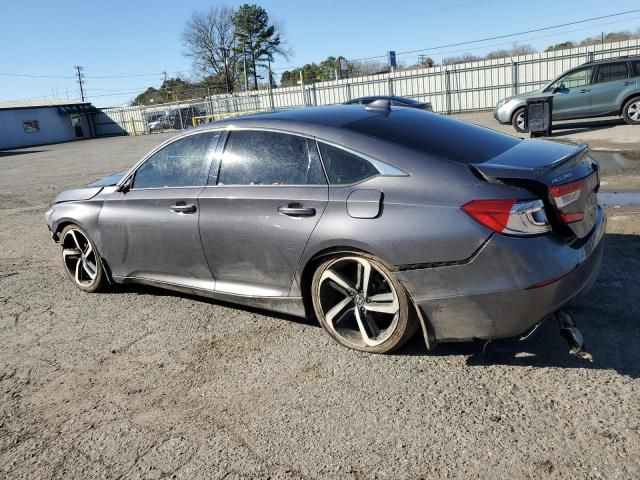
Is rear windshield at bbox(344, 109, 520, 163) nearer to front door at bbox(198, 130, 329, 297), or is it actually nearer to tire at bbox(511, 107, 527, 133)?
front door at bbox(198, 130, 329, 297)

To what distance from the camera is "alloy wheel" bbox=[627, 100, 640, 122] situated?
14.8 m

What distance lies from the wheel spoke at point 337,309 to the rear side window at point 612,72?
47.7ft

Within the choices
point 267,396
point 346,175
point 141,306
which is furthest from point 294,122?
point 141,306

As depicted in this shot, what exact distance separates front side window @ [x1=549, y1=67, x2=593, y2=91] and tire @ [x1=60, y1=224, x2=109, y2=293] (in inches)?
561

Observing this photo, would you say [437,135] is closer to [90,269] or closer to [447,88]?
[90,269]

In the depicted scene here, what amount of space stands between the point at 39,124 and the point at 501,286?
53.8m

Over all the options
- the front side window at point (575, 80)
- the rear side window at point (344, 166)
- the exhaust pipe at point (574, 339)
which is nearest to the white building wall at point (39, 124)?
the front side window at point (575, 80)

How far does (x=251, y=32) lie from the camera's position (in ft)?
237

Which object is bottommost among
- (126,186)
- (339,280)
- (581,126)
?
(581,126)

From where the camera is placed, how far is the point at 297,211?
3518mm

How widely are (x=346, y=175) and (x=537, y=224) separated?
1163 mm

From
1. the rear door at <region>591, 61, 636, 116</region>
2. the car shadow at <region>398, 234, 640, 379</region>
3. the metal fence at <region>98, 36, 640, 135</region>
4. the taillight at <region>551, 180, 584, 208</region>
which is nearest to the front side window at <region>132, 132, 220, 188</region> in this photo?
the car shadow at <region>398, 234, 640, 379</region>

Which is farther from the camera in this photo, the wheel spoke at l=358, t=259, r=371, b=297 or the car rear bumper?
the wheel spoke at l=358, t=259, r=371, b=297

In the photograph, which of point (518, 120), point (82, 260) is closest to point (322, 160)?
point (82, 260)
